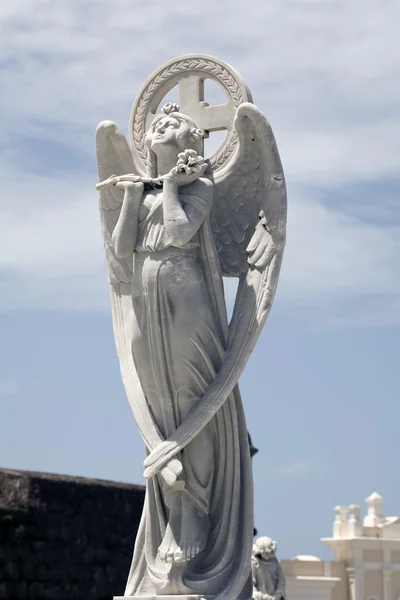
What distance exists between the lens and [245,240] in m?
8.62

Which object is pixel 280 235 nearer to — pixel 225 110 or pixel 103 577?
pixel 225 110

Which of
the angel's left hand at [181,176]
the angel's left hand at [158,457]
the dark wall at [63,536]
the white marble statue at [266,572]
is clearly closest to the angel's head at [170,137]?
the angel's left hand at [181,176]

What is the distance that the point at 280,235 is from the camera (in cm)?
835

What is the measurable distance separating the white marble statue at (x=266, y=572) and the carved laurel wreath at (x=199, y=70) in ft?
18.8

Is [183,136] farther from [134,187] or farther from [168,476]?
[168,476]

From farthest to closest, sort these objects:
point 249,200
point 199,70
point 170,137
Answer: point 199,70
point 249,200
point 170,137

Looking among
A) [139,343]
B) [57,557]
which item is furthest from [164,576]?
[57,557]

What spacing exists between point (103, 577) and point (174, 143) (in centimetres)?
800

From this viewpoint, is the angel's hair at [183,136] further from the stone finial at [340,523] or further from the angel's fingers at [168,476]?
the stone finial at [340,523]

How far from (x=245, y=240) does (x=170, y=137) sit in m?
0.81

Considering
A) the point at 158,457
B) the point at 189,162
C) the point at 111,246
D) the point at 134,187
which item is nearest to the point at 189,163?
the point at 189,162

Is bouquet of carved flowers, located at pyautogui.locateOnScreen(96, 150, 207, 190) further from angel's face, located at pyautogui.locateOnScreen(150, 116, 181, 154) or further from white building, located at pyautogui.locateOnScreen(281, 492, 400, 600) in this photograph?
white building, located at pyautogui.locateOnScreen(281, 492, 400, 600)

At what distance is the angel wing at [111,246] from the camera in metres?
8.52

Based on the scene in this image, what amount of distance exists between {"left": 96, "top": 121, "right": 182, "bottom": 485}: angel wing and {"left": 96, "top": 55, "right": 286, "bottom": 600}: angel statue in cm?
1
